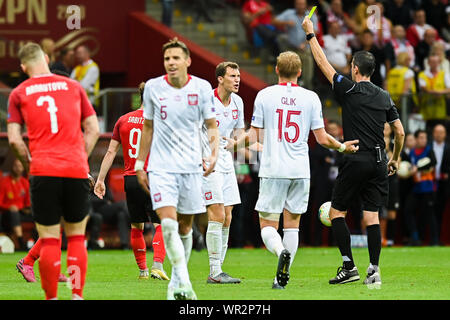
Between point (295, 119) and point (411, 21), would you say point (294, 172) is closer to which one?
point (295, 119)

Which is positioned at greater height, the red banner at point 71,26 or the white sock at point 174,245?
the red banner at point 71,26

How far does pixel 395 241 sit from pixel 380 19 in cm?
573

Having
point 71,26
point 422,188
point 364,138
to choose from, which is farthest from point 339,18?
point 364,138

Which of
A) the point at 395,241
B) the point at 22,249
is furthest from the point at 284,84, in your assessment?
the point at 395,241

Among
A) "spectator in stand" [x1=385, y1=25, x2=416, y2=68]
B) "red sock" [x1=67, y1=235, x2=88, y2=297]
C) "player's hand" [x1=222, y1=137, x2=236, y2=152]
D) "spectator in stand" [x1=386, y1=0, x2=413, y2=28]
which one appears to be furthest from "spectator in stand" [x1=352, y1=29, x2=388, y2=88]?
"red sock" [x1=67, y1=235, x2=88, y2=297]

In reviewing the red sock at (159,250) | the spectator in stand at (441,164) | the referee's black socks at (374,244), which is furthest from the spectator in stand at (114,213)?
the referee's black socks at (374,244)

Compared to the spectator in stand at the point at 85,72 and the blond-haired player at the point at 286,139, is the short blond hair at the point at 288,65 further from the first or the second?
the spectator in stand at the point at 85,72

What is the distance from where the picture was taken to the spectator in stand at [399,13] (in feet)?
84.5

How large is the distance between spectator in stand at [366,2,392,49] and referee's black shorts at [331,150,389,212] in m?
12.6

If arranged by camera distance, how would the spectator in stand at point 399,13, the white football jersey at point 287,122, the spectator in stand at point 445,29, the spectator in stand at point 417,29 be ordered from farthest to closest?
the spectator in stand at point 445,29 → the spectator in stand at point 399,13 → the spectator in stand at point 417,29 → the white football jersey at point 287,122

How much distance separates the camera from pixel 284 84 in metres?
10.8

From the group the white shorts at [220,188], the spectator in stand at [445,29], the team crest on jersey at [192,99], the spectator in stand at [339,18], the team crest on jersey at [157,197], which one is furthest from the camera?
the spectator in stand at [445,29]

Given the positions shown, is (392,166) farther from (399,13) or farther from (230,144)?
(399,13)

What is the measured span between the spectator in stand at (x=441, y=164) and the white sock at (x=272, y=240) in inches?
461
